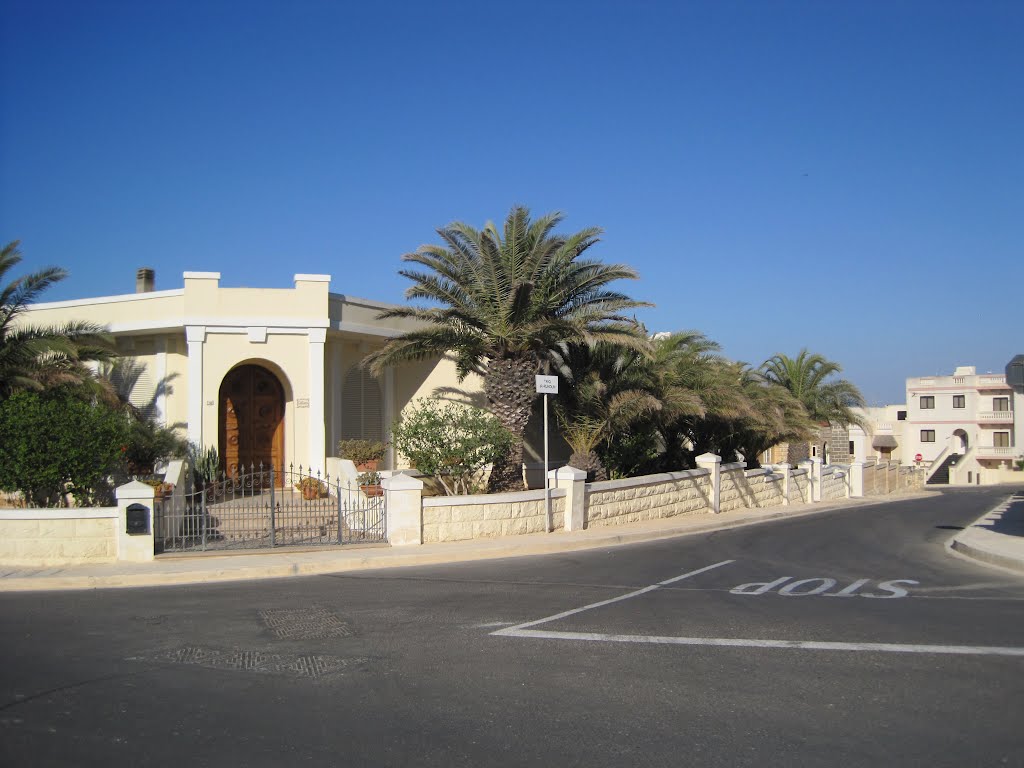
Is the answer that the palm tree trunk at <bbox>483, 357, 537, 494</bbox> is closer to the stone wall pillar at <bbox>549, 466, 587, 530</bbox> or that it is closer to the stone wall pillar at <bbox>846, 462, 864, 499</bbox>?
the stone wall pillar at <bbox>549, 466, 587, 530</bbox>

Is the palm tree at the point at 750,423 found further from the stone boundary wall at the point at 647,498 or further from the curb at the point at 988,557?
the curb at the point at 988,557

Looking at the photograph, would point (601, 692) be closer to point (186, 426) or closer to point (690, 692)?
point (690, 692)

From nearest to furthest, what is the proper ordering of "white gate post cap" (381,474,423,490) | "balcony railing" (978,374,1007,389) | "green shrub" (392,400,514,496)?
"white gate post cap" (381,474,423,490), "green shrub" (392,400,514,496), "balcony railing" (978,374,1007,389)

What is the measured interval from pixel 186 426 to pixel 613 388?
10.3 meters

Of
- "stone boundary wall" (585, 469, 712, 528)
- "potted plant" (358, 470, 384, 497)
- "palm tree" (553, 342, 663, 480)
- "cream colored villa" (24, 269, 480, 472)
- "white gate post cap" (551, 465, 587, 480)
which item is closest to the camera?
"potted plant" (358, 470, 384, 497)

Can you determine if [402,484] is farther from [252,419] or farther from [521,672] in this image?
[252,419]

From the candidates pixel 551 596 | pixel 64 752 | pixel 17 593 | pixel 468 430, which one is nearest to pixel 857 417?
pixel 468 430

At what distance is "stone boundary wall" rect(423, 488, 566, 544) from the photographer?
14765 millimetres

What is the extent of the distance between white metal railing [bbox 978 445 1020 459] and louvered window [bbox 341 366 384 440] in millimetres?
65309

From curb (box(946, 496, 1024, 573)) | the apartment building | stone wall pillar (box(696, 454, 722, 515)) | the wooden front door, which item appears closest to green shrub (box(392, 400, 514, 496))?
the wooden front door

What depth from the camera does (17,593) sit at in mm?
11000

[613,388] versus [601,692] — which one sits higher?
[613,388]

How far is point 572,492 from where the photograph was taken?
16.9 m

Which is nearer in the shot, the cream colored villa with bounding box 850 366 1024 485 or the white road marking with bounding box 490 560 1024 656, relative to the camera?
the white road marking with bounding box 490 560 1024 656
